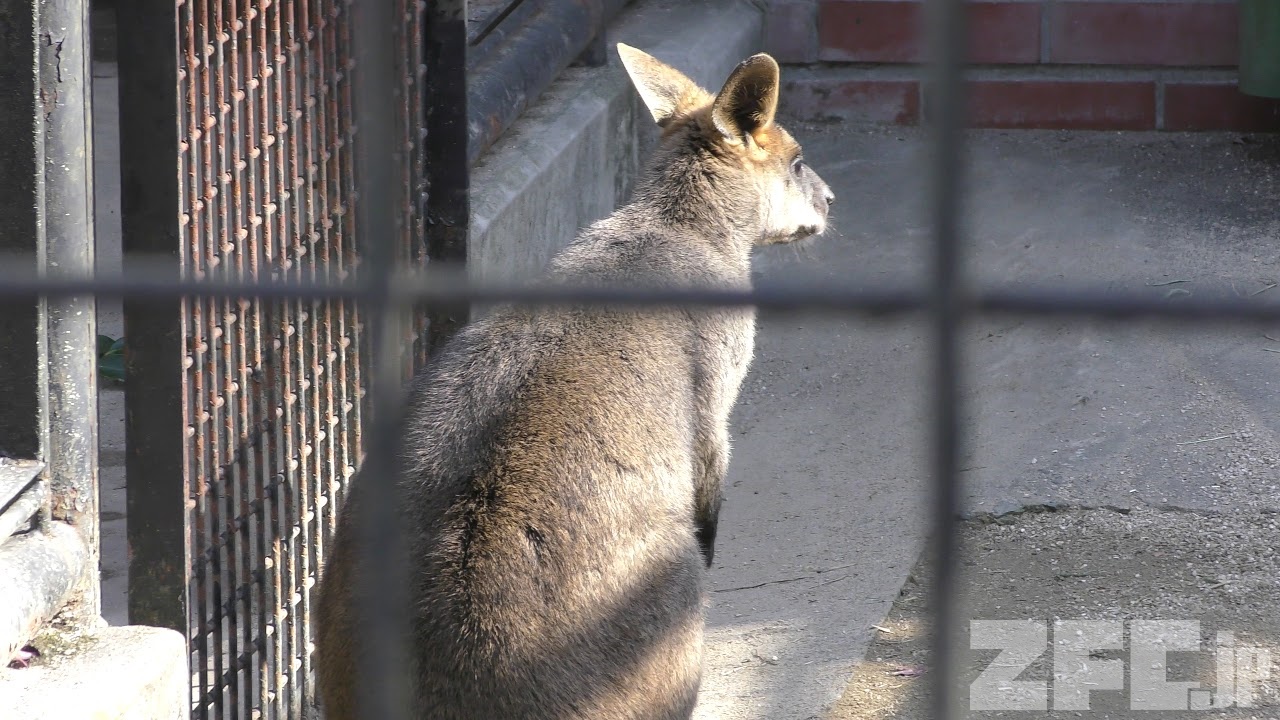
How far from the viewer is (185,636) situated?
286cm

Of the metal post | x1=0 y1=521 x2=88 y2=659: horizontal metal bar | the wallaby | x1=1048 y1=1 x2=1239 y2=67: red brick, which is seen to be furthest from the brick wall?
x1=0 y1=521 x2=88 y2=659: horizontal metal bar

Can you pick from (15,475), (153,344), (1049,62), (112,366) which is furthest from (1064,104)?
(15,475)

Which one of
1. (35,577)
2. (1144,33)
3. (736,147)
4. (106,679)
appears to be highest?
(1144,33)

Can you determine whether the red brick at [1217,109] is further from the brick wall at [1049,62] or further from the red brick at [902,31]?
the red brick at [902,31]

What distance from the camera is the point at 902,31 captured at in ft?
26.0

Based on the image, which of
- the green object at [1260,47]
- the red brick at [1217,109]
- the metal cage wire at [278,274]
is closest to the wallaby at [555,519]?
the metal cage wire at [278,274]

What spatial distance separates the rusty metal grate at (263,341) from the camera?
284cm

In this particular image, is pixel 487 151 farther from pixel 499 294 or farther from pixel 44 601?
pixel 499 294

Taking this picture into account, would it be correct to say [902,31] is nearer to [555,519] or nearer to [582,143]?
[582,143]

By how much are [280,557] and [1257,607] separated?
8.45 feet

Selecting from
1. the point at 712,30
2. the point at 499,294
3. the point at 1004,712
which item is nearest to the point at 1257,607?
the point at 1004,712

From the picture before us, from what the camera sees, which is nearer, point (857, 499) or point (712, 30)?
point (857, 499)

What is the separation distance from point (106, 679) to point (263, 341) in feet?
2.72

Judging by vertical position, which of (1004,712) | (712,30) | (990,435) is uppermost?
(712,30)
